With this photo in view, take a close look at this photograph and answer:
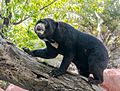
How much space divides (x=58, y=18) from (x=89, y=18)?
19.1 feet

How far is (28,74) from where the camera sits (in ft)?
8.53

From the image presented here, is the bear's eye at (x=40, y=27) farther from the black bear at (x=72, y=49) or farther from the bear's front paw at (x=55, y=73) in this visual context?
the bear's front paw at (x=55, y=73)

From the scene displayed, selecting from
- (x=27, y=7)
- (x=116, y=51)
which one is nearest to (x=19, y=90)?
(x=27, y=7)

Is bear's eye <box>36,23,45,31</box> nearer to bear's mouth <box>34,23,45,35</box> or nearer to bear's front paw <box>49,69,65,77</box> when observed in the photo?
bear's mouth <box>34,23,45,35</box>

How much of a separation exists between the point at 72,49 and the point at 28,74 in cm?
58

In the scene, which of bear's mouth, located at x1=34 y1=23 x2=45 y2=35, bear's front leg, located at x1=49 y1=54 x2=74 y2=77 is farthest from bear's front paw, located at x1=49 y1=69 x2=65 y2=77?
bear's mouth, located at x1=34 y1=23 x2=45 y2=35

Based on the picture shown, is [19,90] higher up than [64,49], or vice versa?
[64,49]

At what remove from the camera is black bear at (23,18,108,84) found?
2893 mm

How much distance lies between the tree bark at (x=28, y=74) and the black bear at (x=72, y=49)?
0.38 ft

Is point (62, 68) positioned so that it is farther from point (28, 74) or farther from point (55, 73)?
point (28, 74)

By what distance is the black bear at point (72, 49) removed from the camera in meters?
2.89

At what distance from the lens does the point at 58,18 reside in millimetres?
6922

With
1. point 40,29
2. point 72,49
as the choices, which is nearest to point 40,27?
point 40,29

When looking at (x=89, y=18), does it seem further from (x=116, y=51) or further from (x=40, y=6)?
(x=40, y=6)
